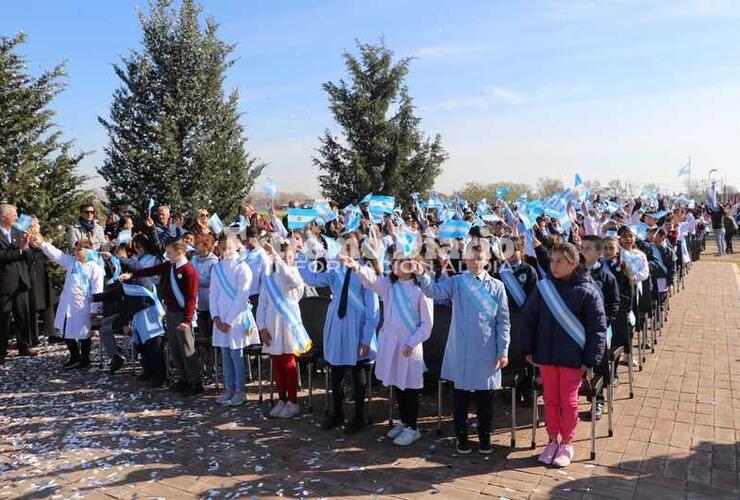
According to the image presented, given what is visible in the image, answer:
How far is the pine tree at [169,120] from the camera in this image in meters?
16.6

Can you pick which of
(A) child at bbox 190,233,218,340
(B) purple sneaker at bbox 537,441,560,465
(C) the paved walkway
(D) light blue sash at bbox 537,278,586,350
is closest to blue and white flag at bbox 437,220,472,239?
(C) the paved walkway

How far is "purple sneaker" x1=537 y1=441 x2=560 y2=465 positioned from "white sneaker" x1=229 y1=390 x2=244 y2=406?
354 cm

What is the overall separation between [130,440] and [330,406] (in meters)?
2.19

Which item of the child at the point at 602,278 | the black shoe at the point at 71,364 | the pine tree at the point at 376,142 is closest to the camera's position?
the child at the point at 602,278

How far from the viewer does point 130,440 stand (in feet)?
19.2

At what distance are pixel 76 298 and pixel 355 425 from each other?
17.0 feet

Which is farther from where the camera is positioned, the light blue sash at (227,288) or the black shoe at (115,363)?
the black shoe at (115,363)

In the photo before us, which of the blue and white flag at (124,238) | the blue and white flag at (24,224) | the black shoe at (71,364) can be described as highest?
the blue and white flag at (24,224)

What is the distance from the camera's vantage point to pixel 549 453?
5129 mm

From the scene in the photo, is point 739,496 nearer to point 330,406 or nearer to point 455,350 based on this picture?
point 455,350

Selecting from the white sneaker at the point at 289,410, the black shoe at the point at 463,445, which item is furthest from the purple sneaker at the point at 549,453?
the white sneaker at the point at 289,410

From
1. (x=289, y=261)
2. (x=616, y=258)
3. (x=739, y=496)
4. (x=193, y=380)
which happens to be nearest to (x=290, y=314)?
(x=289, y=261)

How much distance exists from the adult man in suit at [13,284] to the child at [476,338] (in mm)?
7217

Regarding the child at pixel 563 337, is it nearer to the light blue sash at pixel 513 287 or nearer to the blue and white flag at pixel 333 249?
the light blue sash at pixel 513 287
